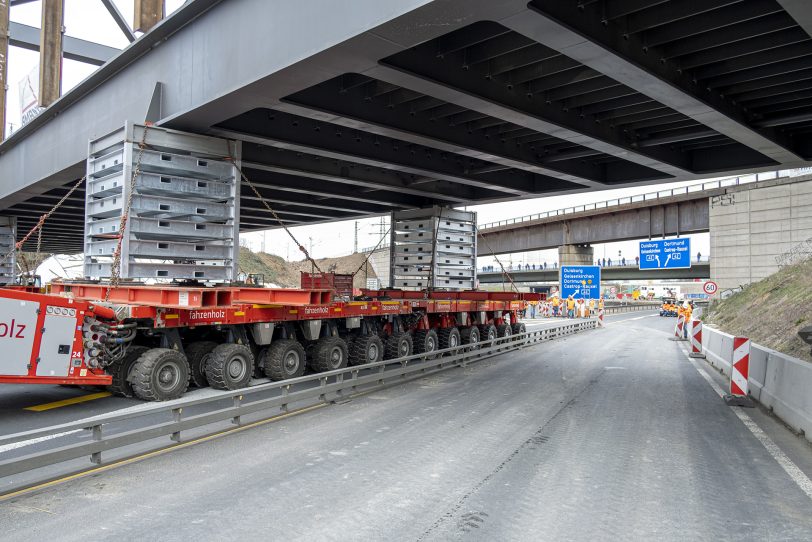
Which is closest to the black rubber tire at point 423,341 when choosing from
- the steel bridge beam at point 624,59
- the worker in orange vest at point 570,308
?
the steel bridge beam at point 624,59

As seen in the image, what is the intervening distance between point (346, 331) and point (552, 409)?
19.3 feet

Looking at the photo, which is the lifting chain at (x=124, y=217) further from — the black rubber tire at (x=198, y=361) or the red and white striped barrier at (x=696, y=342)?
the red and white striped barrier at (x=696, y=342)

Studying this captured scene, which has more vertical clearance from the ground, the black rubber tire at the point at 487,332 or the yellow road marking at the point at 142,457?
the black rubber tire at the point at 487,332

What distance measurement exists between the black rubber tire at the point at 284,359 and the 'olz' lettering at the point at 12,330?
4.54 meters

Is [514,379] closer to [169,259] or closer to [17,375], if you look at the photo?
[169,259]

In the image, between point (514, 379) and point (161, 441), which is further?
point (514, 379)

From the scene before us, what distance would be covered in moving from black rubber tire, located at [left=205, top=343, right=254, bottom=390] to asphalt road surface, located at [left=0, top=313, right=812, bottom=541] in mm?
1867

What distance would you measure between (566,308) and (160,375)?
47336mm

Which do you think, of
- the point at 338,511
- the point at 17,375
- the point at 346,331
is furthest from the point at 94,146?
the point at 338,511

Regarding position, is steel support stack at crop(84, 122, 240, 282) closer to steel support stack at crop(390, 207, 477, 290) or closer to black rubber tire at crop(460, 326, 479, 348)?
steel support stack at crop(390, 207, 477, 290)

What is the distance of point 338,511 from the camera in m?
4.77

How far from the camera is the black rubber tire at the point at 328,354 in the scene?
39.2 feet

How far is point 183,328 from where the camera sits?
10.2m

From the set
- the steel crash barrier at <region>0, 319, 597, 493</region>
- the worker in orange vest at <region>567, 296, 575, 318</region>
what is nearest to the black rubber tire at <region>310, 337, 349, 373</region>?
the steel crash barrier at <region>0, 319, 597, 493</region>
